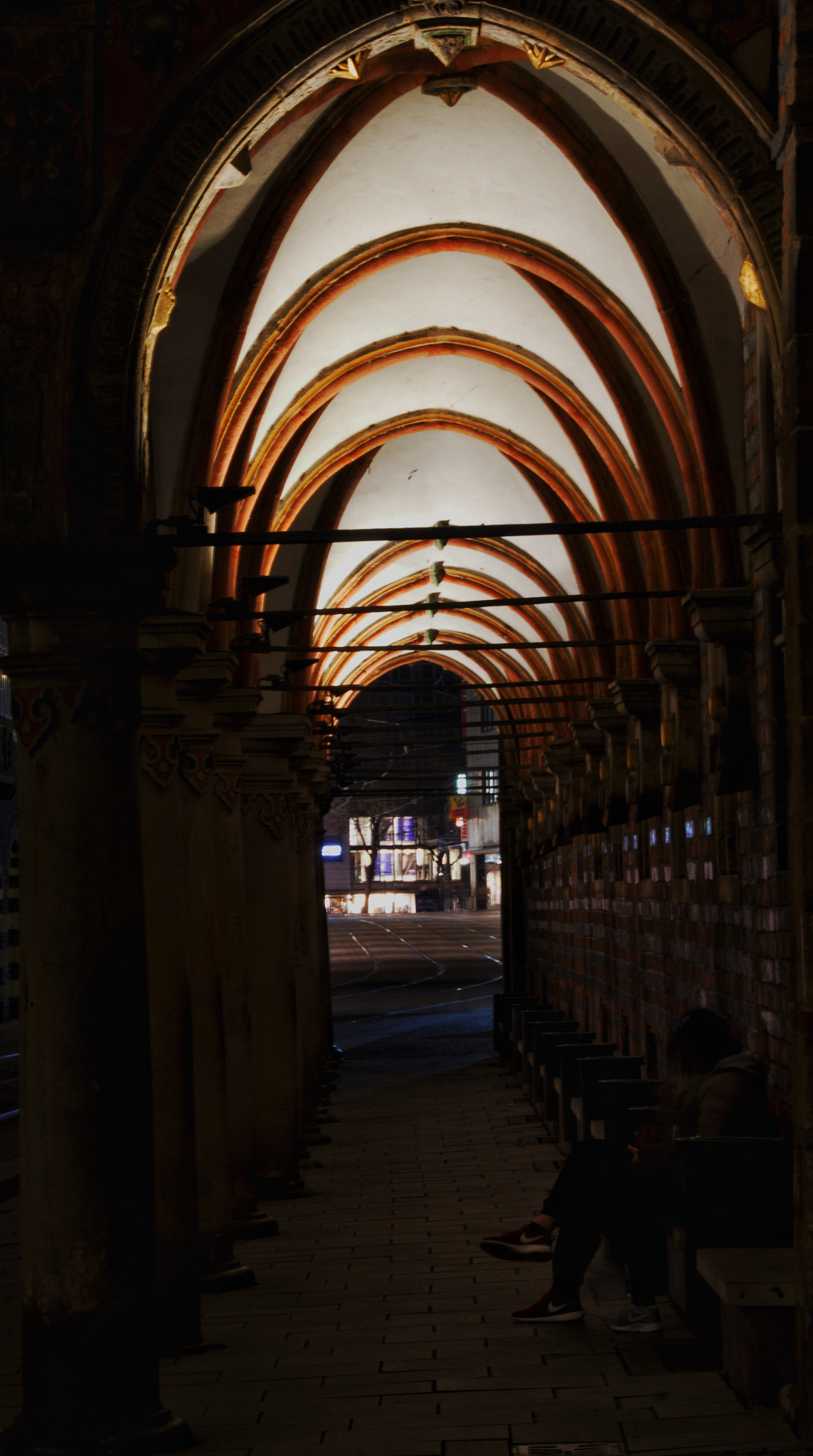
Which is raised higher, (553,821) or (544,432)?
(544,432)

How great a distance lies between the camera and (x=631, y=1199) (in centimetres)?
698

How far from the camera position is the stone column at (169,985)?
24.1ft

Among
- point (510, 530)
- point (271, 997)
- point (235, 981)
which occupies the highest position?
point (510, 530)

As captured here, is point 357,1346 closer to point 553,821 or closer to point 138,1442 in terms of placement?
point 138,1442

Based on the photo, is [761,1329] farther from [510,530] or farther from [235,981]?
[235,981]

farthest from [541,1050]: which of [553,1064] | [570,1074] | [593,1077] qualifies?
[593,1077]

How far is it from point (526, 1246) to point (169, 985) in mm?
2100

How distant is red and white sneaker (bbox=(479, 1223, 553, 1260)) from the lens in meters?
7.68

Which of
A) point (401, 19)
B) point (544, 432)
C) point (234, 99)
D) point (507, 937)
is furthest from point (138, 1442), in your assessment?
point (507, 937)

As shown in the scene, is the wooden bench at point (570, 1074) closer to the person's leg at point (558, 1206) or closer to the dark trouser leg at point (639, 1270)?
the person's leg at point (558, 1206)

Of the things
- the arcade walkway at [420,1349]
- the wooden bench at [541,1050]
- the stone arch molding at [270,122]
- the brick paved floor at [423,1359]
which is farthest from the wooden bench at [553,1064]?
the stone arch molding at [270,122]

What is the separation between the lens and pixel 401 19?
6438 millimetres

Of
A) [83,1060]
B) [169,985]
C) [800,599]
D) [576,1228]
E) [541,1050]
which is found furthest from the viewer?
[541,1050]

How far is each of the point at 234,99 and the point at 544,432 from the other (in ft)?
33.8
